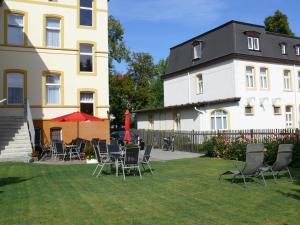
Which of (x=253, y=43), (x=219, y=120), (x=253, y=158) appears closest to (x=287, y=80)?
(x=253, y=43)

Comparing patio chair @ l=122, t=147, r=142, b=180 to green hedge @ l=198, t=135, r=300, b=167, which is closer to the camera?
patio chair @ l=122, t=147, r=142, b=180

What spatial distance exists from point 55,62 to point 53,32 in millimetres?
2005

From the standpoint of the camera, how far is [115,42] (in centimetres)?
5159

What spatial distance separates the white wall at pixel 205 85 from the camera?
101 ft

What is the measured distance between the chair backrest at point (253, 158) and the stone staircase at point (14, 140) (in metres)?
10.8

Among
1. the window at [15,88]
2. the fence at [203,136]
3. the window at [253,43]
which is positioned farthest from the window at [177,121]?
the window at [15,88]

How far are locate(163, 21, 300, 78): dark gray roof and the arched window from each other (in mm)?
4658

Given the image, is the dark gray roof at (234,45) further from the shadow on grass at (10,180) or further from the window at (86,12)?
the shadow on grass at (10,180)

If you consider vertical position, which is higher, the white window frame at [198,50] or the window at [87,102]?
the white window frame at [198,50]

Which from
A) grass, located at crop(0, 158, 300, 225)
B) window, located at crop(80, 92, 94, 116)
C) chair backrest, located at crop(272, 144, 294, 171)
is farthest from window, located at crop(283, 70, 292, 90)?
chair backrest, located at crop(272, 144, 294, 171)

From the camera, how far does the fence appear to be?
648 inches

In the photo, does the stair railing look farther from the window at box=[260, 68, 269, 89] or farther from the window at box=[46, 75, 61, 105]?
A: the window at box=[260, 68, 269, 89]

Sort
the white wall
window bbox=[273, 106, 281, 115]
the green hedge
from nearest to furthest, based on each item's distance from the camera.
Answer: the green hedge < the white wall < window bbox=[273, 106, 281, 115]

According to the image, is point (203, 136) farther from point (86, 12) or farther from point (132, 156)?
point (132, 156)
